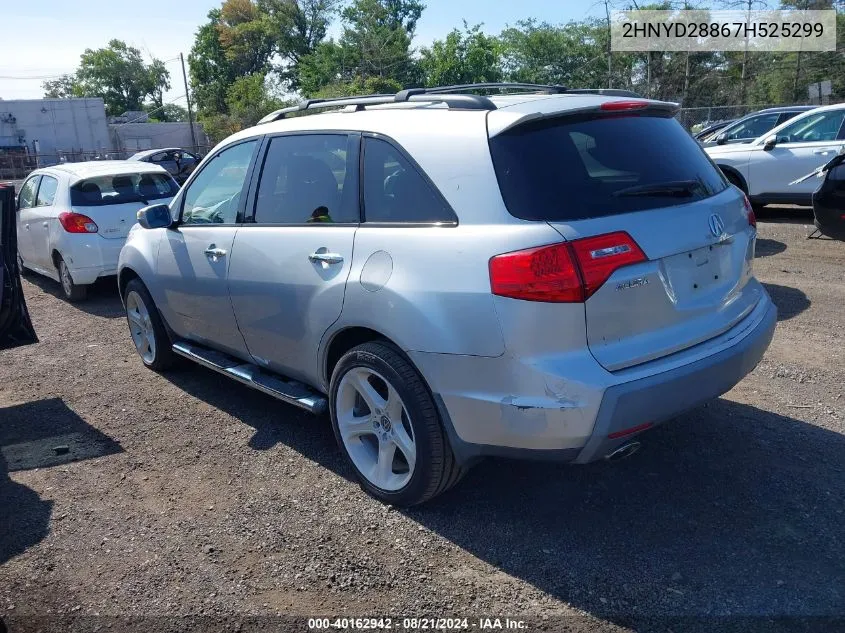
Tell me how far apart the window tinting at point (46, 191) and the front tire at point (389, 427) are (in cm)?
673

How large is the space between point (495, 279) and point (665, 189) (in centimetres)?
98

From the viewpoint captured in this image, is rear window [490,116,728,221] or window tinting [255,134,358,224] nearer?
rear window [490,116,728,221]

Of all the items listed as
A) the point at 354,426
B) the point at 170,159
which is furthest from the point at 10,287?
the point at 170,159

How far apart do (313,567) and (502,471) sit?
1.19 meters

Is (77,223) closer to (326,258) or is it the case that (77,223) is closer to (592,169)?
(326,258)

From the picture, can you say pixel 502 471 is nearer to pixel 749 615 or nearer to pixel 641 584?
pixel 641 584

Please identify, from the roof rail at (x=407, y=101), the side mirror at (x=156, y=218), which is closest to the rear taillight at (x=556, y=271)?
the roof rail at (x=407, y=101)

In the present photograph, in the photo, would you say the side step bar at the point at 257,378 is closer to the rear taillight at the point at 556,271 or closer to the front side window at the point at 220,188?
the front side window at the point at 220,188

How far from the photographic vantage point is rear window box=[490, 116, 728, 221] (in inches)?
121

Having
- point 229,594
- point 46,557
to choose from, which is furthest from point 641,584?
point 46,557

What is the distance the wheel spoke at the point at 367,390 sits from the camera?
3.58m

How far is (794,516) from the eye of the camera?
11.0 ft

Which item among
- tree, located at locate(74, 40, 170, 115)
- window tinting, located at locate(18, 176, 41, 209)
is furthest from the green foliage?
window tinting, located at locate(18, 176, 41, 209)

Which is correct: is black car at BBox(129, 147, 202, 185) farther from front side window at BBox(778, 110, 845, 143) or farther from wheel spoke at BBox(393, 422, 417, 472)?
wheel spoke at BBox(393, 422, 417, 472)
